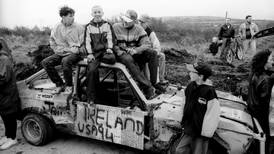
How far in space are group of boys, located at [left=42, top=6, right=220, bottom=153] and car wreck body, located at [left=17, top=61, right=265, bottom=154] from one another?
19cm

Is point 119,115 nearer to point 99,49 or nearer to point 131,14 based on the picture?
point 99,49

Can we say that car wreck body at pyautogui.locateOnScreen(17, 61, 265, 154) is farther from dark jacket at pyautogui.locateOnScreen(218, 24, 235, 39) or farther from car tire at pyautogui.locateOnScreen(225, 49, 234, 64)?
dark jacket at pyautogui.locateOnScreen(218, 24, 235, 39)

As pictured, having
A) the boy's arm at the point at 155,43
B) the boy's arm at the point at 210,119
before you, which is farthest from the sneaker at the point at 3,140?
the boy's arm at the point at 210,119

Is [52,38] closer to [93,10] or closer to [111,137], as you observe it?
[93,10]

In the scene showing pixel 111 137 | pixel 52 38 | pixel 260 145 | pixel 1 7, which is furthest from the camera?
pixel 1 7

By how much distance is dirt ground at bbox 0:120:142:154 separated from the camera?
574 cm

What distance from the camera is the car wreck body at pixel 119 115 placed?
178 inches

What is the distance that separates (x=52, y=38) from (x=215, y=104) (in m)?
3.67

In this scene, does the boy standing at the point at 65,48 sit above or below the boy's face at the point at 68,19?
below

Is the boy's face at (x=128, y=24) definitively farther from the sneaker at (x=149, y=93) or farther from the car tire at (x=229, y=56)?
the car tire at (x=229, y=56)

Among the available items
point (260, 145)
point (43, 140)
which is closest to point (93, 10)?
point (43, 140)

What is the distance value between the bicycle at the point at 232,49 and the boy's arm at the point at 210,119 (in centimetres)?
991

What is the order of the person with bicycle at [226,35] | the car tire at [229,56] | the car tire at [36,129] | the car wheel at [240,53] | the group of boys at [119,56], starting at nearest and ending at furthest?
the group of boys at [119,56]
the car tire at [36,129]
the car tire at [229,56]
the person with bicycle at [226,35]
the car wheel at [240,53]

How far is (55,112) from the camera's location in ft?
18.7
